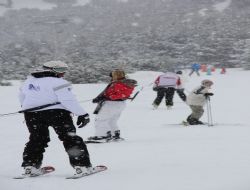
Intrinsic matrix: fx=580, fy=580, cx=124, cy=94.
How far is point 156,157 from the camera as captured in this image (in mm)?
8031

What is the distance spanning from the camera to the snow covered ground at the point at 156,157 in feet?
20.3

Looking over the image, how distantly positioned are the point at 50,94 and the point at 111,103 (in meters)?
3.46

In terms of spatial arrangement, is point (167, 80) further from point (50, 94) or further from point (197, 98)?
point (50, 94)

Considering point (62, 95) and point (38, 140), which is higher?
point (62, 95)

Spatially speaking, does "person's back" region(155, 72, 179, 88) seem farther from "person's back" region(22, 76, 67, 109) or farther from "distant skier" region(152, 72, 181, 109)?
"person's back" region(22, 76, 67, 109)

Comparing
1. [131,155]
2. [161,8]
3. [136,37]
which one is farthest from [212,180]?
[161,8]

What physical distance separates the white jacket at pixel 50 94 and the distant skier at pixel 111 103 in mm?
3060

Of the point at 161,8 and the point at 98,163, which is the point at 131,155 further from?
the point at 161,8

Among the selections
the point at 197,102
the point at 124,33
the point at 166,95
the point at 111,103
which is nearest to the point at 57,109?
the point at 111,103

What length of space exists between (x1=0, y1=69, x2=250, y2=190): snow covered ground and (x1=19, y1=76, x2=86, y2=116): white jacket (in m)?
0.83

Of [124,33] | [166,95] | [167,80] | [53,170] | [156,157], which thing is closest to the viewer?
[53,170]

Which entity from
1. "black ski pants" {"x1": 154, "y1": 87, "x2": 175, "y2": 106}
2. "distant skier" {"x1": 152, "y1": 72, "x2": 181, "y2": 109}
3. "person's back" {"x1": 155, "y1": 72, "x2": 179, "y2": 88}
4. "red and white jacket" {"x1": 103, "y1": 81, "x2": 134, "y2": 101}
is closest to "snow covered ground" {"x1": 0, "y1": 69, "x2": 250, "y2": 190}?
"red and white jacket" {"x1": 103, "y1": 81, "x2": 134, "y2": 101}

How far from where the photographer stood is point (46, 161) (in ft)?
26.8

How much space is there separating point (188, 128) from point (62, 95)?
6033 mm
